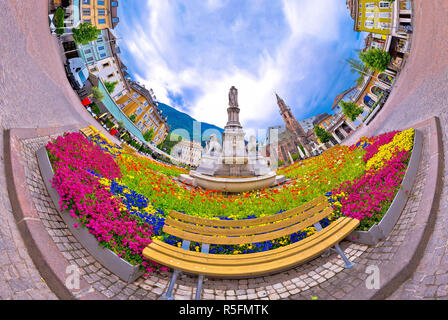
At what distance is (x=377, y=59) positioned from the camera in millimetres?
13172

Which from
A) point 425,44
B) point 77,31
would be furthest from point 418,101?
point 77,31

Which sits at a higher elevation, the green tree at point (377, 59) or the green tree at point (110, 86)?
the green tree at point (377, 59)

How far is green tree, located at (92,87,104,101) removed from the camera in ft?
41.7

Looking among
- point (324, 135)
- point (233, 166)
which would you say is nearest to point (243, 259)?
point (233, 166)

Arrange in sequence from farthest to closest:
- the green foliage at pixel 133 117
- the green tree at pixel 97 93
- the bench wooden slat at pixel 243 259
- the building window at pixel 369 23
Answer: the green foliage at pixel 133 117
the building window at pixel 369 23
the green tree at pixel 97 93
the bench wooden slat at pixel 243 259

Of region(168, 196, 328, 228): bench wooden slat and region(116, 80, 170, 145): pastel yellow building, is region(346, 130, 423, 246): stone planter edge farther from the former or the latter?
region(116, 80, 170, 145): pastel yellow building

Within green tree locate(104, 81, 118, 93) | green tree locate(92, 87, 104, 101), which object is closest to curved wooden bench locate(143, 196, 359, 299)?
green tree locate(92, 87, 104, 101)

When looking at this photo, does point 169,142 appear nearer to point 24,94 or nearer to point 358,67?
point 24,94

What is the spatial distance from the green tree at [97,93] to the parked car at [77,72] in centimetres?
74

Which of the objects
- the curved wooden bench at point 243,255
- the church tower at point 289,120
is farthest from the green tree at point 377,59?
the church tower at point 289,120

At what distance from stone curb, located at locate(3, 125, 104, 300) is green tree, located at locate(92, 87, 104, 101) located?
11.7 metres

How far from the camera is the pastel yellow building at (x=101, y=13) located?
13367 mm

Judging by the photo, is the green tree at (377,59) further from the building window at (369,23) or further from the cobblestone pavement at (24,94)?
the cobblestone pavement at (24,94)
